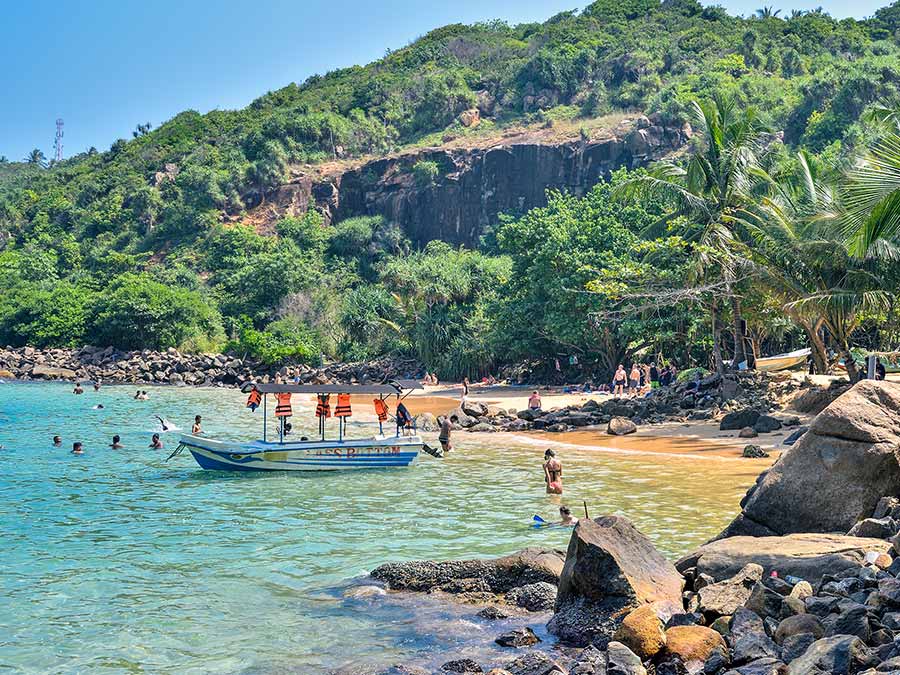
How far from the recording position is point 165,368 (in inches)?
2206

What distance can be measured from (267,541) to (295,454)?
248 inches

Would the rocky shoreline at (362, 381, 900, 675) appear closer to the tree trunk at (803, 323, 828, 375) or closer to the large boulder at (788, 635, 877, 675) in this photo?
the large boulder at (788, 635, 877, 675)

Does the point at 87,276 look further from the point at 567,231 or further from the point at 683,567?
the point at 683,567

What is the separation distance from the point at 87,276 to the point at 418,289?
113ft

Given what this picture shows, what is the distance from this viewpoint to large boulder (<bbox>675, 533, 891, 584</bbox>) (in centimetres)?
889

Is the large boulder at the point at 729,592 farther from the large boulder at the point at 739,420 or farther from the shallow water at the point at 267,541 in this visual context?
the large boulder at the point at 739,420

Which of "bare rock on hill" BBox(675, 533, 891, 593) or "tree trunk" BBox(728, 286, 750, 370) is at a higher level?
"tree trunk" BBox(728, 286, 750, 370)

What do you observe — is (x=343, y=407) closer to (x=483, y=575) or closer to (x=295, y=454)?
(x=295, y=454)

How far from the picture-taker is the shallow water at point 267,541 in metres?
9.65

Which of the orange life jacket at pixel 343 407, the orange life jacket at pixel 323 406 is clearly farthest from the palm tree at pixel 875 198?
the orange life jacket at pixel 323 406

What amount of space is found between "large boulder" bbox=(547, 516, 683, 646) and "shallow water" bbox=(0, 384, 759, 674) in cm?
56

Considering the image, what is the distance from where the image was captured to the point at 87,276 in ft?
229

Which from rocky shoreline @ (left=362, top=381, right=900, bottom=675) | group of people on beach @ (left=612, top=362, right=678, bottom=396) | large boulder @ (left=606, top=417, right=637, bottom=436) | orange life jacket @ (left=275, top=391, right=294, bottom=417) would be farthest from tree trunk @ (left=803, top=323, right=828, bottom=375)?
orange life jacket @ (left=275, top=391, right=294, bottom=417)

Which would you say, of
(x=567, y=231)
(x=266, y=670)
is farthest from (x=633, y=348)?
→ (x=266, y=670)
